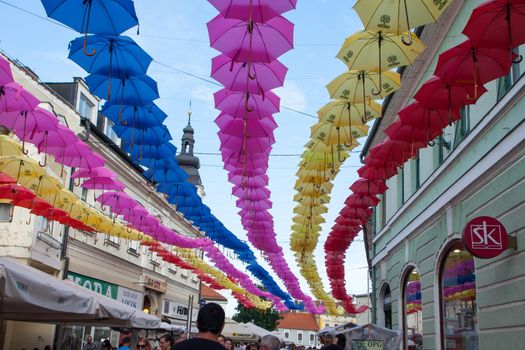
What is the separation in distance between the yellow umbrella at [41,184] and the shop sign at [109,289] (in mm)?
8841

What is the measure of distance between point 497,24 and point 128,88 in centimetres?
567

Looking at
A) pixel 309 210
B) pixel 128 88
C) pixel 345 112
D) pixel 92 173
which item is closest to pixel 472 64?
pixel 345 112

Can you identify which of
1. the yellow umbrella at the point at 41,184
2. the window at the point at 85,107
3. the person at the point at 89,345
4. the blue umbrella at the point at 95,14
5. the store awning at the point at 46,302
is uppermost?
the window at the point at 85,107

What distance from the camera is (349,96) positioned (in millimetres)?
9844

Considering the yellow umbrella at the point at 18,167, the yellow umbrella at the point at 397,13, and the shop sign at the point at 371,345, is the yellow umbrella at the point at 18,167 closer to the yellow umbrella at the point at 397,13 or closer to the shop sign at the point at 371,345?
the yellow umbrella at the point at 397,13

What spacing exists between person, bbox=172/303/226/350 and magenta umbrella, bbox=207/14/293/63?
4.59m

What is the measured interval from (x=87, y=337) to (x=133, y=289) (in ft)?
21.5

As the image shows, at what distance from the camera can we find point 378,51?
8.84 metres

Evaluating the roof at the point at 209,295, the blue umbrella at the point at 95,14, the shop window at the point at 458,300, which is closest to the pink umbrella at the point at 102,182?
the blue umbrella at the point at 95,14

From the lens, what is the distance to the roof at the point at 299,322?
377 ft

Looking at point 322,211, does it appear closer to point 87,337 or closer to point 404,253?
point 404,253

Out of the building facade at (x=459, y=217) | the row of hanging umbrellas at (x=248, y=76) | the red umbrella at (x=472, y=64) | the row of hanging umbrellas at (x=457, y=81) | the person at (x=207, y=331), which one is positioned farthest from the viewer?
the building facade at (x=459, y=217)

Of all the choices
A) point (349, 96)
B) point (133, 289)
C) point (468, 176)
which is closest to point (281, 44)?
point (349, 96)

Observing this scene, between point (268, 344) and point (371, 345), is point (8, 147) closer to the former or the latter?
point (268, 344)
